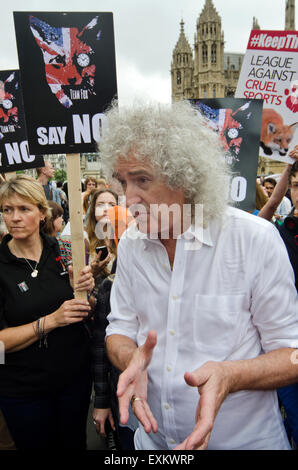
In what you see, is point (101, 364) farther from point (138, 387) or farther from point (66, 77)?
point (66, 77)

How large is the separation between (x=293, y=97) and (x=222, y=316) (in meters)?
2.93

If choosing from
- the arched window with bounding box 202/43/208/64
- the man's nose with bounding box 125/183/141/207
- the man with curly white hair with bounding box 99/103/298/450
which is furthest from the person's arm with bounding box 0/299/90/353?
the arched window with bounding box 202/43/208/64

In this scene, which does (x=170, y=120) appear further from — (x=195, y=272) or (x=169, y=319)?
(x=169, y=319)

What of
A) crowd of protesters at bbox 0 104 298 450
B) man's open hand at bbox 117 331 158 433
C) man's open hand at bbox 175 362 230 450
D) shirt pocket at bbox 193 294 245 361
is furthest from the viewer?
shirt pocket at bbox 193 294 245 361

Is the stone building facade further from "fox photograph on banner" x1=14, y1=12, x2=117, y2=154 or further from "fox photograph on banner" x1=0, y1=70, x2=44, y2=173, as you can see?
"fox photograph on banner" x1=14, y1=12, x2=117, y2=154

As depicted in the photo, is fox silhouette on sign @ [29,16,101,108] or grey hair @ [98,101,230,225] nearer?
grey hair @ [98,101,230,225]

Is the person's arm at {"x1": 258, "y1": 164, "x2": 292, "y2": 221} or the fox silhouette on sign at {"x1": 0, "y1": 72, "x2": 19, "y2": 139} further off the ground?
the fox silhouette on sign at {"x1": 0, "y1": 72, "x2": 19, "y2": 139}

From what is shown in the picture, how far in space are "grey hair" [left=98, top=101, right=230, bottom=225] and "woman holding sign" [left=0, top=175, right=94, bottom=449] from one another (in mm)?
894

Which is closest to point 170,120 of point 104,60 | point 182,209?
point 182,209

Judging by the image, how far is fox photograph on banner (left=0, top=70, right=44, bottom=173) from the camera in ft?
10.4

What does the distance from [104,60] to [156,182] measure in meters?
1.17

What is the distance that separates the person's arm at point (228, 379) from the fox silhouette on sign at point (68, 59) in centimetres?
171

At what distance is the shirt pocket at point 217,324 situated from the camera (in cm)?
127

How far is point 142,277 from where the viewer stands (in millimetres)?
1423
